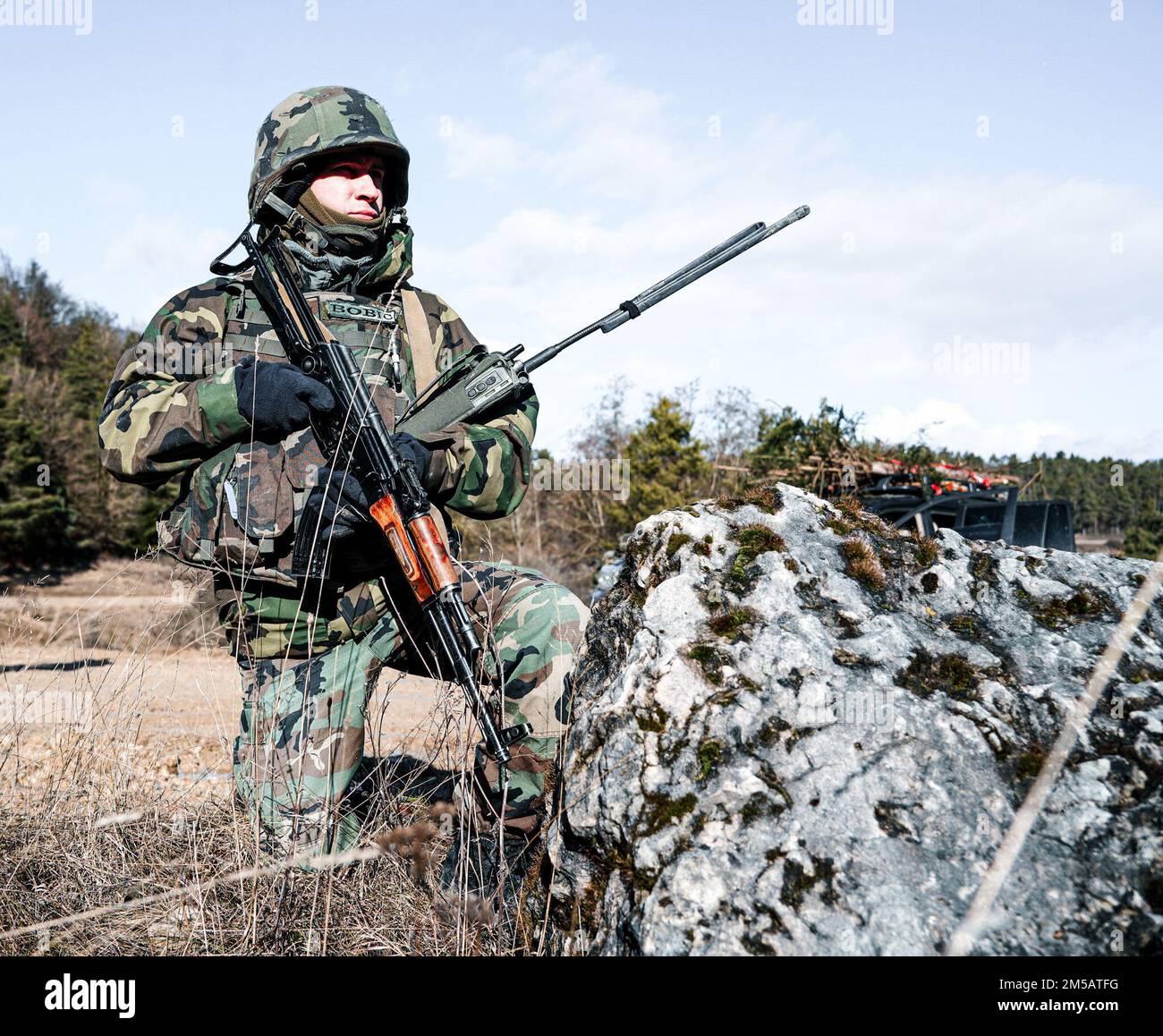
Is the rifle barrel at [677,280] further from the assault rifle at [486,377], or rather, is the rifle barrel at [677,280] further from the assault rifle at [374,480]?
the assault rifle at [374,480]

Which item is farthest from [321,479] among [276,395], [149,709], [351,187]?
[149,709]

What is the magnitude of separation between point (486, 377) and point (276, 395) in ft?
2.27

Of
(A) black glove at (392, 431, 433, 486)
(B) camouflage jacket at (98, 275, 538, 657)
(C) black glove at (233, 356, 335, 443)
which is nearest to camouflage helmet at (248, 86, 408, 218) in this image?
(B) camouflage jacket at (98, 275, 538, 657)

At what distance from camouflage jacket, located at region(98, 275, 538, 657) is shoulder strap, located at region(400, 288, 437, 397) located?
0.12ft

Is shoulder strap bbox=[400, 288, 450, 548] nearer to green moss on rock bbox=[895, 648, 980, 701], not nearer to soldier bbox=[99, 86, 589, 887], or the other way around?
soldier bbox=[99, 86, 589, 887]

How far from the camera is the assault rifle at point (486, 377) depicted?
2916 mm

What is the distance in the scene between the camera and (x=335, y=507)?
107 inches

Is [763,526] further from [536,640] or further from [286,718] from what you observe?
[286,718]

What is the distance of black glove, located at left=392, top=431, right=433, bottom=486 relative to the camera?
2.73 meters

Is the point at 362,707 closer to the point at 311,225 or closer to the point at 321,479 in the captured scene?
the point at 321,479
